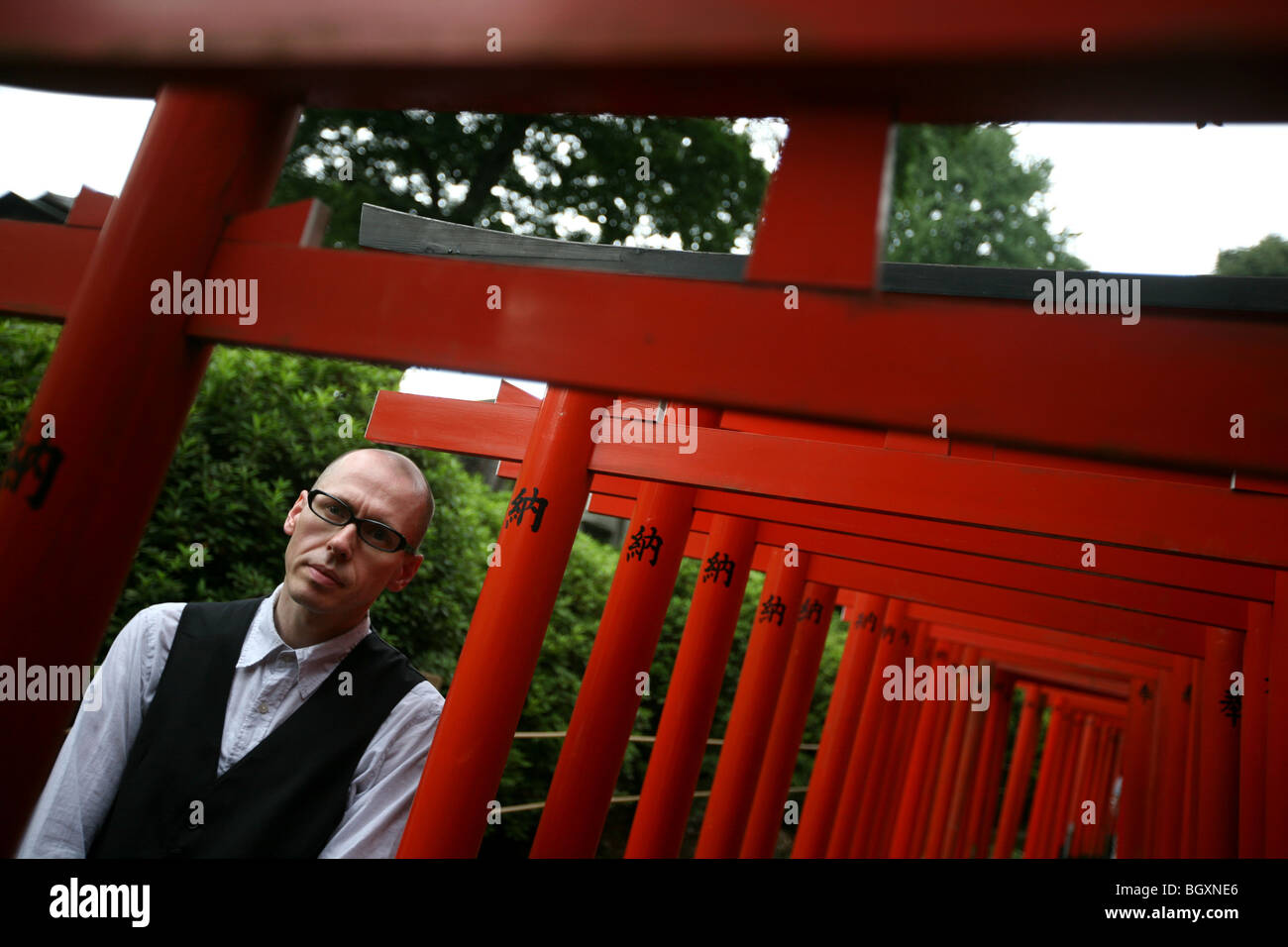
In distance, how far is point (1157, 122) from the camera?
1375mm

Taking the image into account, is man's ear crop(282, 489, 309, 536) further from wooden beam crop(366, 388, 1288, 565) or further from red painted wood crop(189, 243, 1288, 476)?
wooden beam crop(366, 388, 1288, 565)

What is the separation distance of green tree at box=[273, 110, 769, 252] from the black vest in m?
9.36

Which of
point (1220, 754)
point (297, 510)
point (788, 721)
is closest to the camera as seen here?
point (297, 510)

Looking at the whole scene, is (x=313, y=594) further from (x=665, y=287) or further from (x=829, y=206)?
(x=829, y=206)

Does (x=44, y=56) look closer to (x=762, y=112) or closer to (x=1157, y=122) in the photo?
(x=762, y=112)

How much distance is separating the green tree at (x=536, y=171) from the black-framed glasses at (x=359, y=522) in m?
9.11

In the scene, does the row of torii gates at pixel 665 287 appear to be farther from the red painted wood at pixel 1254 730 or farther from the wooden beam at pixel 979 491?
the red painted wood at pixel 1254 730

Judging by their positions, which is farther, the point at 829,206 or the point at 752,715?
the point at 752,715

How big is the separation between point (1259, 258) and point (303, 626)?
20.5 m

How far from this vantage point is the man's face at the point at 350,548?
2426 mm

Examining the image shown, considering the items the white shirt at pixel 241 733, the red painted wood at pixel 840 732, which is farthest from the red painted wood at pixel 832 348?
the red painted wood at pixel 840 732

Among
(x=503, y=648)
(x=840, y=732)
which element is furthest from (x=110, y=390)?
(x=840, y=732)

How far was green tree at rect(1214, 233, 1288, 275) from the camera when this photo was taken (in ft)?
56.5

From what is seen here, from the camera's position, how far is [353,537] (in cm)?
246
